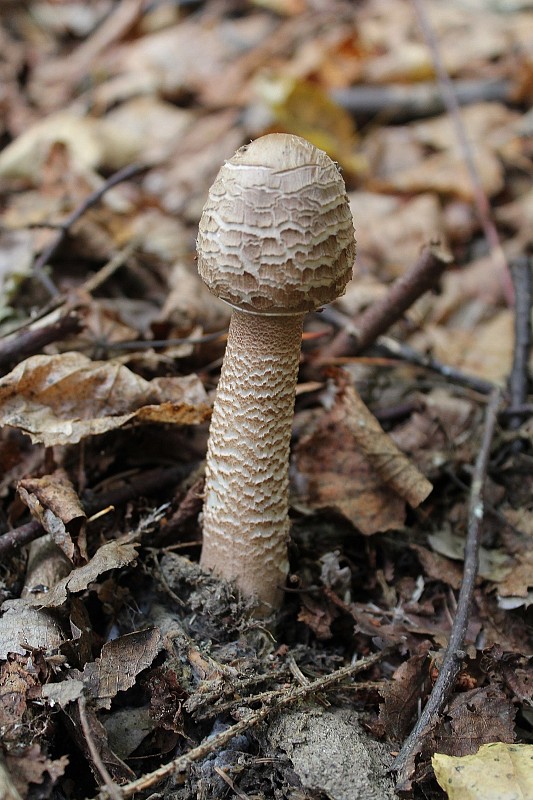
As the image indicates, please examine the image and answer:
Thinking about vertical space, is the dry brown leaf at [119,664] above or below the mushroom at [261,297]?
below

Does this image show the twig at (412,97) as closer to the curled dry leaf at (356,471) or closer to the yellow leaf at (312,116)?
the yellow leaf at (312,116)

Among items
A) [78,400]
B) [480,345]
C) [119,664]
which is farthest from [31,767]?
[480,345]

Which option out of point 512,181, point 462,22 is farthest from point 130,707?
point 462,22

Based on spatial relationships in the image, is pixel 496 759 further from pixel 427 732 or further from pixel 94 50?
pixel 94 50

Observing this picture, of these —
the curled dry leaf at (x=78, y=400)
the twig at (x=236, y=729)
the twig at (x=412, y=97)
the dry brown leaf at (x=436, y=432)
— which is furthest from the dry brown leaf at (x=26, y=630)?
the twig at (x=412, y=97)

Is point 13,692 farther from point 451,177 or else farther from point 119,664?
point 451,177

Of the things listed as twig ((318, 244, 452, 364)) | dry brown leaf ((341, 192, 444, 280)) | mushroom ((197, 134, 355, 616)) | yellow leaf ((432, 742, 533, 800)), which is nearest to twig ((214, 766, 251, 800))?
yellow leaf ((432, 742, 533, 800))

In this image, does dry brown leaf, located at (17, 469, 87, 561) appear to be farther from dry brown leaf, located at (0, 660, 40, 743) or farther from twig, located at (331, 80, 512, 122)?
twig, located at (331, 80, 512, 122)
